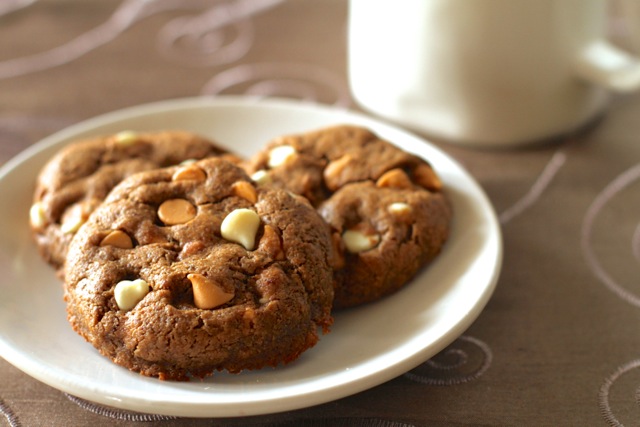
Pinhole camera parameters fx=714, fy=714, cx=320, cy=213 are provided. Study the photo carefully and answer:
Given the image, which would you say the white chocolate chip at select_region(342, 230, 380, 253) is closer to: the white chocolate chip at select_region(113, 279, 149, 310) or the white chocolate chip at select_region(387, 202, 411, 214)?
the white chocolate chip at select_region(387, 202, 411, 214)

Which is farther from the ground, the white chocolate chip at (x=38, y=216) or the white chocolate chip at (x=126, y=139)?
the white chocolate chip at (x=126, y=139)

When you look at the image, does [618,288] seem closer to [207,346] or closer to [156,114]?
[207,346]

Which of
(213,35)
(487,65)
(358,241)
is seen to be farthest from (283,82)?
(358,241)

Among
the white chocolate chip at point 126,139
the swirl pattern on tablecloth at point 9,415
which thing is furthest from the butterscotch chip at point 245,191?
the swirl pattern on tablecloth at point 9,415

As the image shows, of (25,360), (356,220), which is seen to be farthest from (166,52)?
(25,360)

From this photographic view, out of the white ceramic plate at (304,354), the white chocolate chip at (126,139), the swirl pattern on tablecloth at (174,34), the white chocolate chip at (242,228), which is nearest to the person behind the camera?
the white ceramic plate at (304,354)

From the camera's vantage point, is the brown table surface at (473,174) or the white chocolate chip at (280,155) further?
the white chocolate chip at (280,155)

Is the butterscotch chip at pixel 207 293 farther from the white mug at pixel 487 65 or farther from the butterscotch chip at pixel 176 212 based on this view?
the white mug at pixel 487 65
